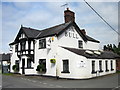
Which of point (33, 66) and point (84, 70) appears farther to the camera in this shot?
point (33, 66)

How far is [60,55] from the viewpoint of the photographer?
2209 cm

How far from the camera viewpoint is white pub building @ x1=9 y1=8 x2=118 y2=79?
20.4 m

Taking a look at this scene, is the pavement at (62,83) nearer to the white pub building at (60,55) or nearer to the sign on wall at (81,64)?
the sign on wall at (81,64)

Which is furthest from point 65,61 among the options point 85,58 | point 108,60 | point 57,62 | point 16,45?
point 16,45

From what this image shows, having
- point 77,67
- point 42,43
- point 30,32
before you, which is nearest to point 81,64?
point 77,67

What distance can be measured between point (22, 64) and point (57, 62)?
782 cm

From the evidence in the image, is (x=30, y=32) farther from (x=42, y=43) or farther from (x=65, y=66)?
(x=65, y=66)

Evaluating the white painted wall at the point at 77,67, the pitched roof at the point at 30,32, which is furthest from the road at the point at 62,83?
the pitched roof at the point at 30,32

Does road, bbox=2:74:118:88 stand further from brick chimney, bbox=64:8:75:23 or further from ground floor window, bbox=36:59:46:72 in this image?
brick chimney, bbox=64:8:75:23

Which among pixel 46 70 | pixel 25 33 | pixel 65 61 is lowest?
pixel 46 70

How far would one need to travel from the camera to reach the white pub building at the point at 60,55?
803 inches

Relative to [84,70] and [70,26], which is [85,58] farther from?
[70,26]

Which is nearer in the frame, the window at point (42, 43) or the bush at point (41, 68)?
the bush at point (41, 68)

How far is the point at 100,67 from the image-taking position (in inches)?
938
